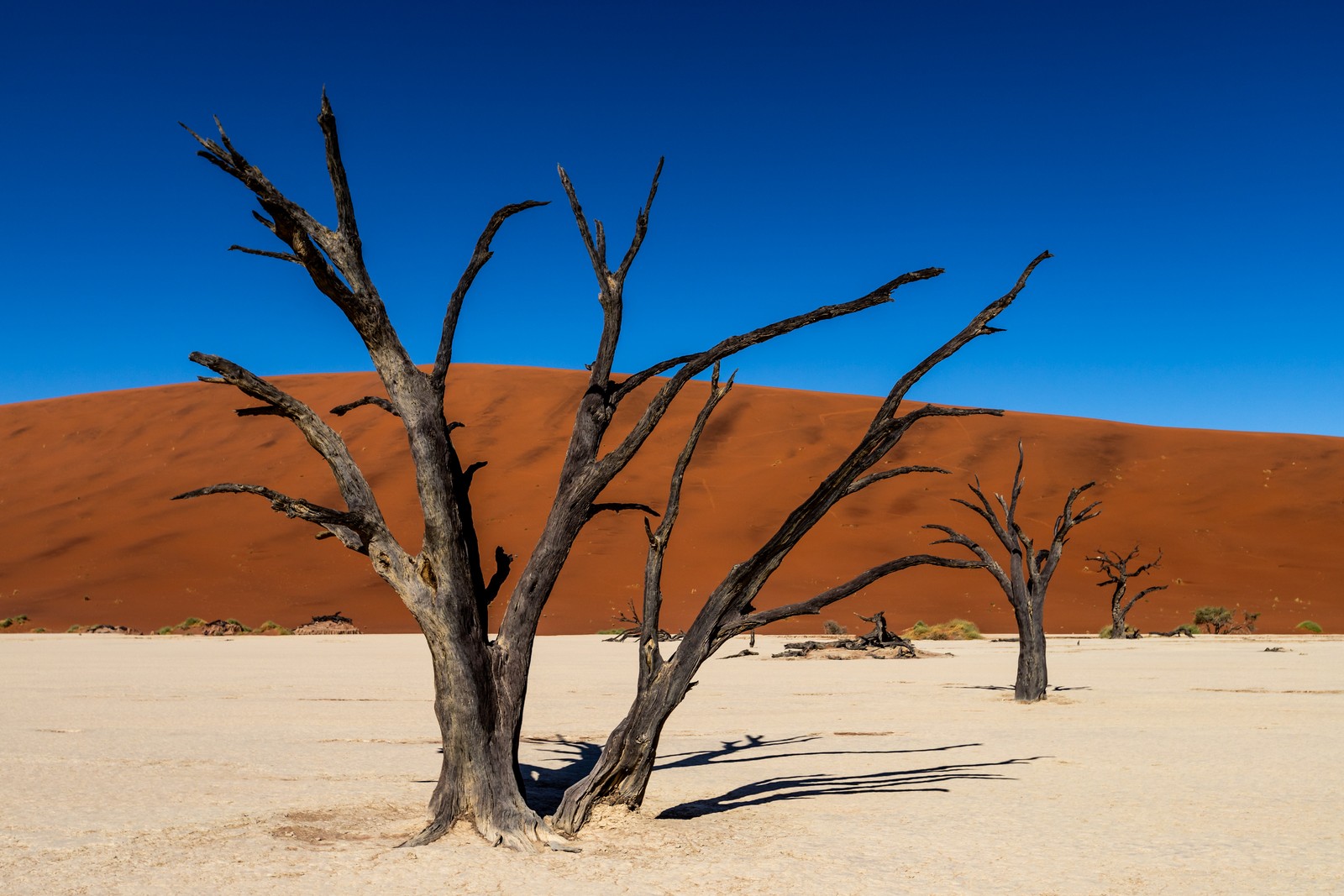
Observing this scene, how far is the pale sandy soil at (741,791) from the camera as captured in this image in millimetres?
5527

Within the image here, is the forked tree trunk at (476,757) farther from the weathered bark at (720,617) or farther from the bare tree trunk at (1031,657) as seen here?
the bare tree trunk at (1031,657)

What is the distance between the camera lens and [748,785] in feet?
27.8

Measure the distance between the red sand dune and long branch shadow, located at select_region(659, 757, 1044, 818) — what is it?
28.7m

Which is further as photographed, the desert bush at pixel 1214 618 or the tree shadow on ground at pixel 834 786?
the desert bush at pixel 1214 618

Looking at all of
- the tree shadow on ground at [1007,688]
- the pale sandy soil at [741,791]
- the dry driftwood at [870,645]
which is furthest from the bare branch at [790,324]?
the dry driftwood at [870,645]

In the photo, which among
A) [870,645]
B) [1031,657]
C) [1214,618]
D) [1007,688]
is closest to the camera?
[1031,657]

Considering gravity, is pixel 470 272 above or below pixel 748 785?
above

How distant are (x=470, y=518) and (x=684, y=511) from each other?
49.7 meters

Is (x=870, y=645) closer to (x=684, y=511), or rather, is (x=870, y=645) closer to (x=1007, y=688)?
(x=1007, y=688)

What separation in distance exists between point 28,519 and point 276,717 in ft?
178

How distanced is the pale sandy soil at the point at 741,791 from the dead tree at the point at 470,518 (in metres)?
0.37

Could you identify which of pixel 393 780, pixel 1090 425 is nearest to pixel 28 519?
pixel 393 780

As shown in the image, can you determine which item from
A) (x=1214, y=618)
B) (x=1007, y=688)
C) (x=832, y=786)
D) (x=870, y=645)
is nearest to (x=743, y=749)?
(x=832, y=786)

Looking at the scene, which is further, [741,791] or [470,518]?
[741,791]
